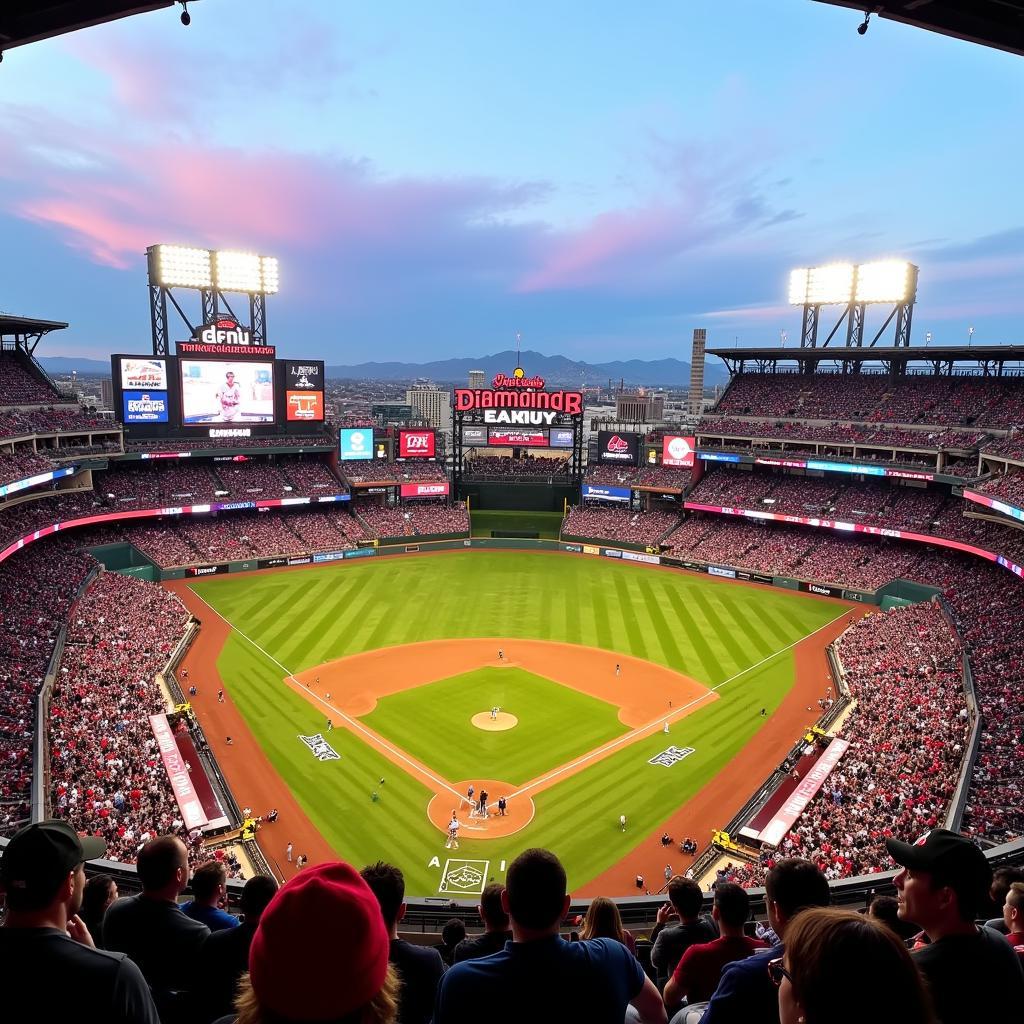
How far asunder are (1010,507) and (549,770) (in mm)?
26300

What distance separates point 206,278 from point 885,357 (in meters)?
60.3

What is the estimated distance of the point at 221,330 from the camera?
2409 inches

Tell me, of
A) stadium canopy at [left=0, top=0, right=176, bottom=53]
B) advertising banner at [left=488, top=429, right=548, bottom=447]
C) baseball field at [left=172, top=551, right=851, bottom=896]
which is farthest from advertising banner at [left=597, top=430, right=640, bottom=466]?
stadium canopy at [left=0, top=0, right=176, bottom=53]

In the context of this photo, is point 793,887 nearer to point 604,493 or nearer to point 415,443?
point 604,493

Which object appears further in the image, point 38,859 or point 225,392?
point 225,392

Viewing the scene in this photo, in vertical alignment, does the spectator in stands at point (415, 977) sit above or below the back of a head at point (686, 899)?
above

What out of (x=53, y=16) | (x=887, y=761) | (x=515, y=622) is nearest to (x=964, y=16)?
(x=53, y=16)

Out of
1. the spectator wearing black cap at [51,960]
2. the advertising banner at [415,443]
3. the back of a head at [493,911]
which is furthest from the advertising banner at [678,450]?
the spectator wearing black cap at [51,960]

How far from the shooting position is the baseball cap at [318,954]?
261 centimetres

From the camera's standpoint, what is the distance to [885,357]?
202 feet

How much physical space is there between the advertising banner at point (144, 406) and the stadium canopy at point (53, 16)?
56.4 meters

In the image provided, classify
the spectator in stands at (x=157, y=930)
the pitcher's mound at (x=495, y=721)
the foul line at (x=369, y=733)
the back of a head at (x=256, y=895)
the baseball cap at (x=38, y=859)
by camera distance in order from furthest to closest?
the pitcher's mound at (x=495, y=721)
the foul line at (x=369, y=733)
the back of a head at (x=256, y=895)
the spectator in stands at (x=157, y=930)
the baseball cap at (x=38, y=859)

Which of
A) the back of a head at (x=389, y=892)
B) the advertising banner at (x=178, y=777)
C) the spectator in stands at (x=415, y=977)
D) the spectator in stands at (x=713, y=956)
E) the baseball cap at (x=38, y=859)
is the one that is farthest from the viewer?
the advertising banner at (x=178, y=777)

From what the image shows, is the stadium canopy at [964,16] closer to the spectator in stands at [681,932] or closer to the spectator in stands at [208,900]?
the spectator in stands at [681,932]
